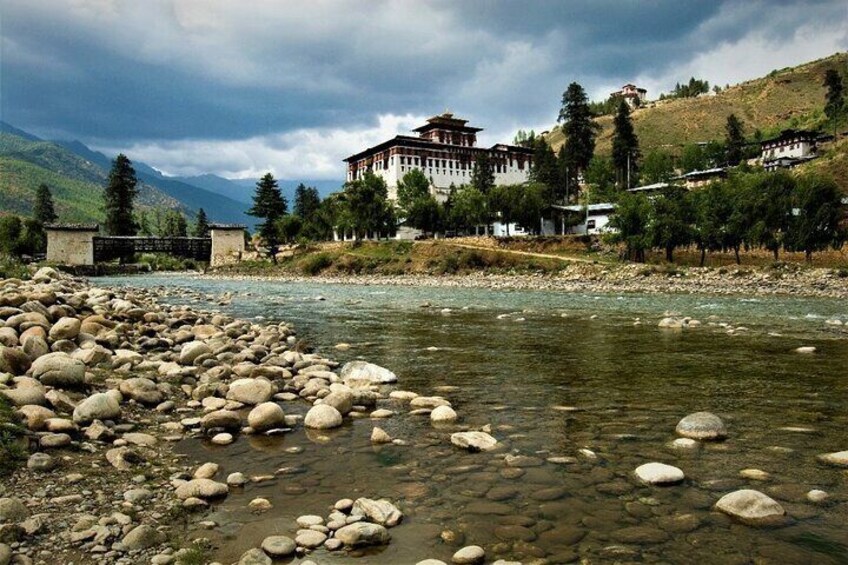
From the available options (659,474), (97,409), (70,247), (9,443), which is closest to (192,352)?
(97,409)

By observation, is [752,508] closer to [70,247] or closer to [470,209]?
[470,209]

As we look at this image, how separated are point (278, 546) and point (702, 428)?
6.49 meters

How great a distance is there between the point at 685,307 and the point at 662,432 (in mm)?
25847

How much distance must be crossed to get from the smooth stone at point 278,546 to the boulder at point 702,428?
6.20 metres

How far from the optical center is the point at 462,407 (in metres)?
10.4

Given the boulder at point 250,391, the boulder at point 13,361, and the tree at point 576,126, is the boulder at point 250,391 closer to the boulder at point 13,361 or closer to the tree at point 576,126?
the boulder at point 13,361

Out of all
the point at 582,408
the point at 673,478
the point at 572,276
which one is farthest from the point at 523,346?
the point at 572,276

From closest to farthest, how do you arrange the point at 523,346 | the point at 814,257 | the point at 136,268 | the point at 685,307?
1. the point at 523,346
2. the point at 685,307
3. the point at 814,257
4. the point at 136,268

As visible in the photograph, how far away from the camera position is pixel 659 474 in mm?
6750

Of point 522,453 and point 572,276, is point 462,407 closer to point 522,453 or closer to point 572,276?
point 522,453

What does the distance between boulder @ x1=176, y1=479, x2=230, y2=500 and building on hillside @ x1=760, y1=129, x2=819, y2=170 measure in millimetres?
129519

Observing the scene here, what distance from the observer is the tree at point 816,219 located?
6112 cm

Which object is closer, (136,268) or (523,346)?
(523,346)

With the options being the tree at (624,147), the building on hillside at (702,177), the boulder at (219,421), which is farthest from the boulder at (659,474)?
the tree at (624,147)
